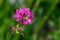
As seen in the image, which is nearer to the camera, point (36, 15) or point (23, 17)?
point (23, 17)

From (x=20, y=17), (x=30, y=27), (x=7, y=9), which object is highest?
(x=7, y=9)

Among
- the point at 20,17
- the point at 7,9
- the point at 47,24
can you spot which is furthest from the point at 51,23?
the point at 20,17

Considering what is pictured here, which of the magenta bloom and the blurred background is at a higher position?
the blurred background

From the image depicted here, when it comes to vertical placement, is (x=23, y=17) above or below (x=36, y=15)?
below

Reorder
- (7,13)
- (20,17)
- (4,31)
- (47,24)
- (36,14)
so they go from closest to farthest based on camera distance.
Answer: (20,17)
(4,31)
(7,13)
(36,14)
(47,24)

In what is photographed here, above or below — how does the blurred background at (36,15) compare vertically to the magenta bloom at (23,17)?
above

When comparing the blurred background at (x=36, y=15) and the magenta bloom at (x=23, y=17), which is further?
the blurred background at (x=36, y=15)

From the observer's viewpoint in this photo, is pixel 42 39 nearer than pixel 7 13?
No

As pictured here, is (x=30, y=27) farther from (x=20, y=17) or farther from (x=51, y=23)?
(x=20, y=17)

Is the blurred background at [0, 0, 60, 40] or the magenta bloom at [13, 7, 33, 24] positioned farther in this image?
the blurred background at [0, 0, 60, 40]

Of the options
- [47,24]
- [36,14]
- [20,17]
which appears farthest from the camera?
[47,24]

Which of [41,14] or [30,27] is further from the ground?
[41,14]
